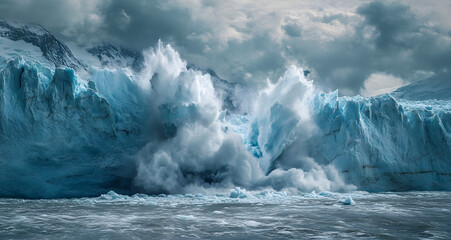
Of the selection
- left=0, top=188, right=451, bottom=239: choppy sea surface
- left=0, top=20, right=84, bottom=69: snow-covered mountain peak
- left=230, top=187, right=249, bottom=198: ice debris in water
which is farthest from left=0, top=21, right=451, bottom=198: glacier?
left=0, top=20, right=84, bottom=69: snow-covered mountain peak

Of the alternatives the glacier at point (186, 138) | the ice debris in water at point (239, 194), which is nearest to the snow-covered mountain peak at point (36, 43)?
the glacier at point (186, 138)

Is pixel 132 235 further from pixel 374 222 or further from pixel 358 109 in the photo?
pixel 358 109

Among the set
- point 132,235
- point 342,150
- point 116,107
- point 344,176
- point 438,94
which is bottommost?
point 132,235

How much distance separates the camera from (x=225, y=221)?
898 cm

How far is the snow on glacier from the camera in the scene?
1529cm

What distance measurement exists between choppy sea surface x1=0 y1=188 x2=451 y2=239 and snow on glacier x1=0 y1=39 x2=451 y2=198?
3564 mm

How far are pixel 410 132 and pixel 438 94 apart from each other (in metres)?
16.9

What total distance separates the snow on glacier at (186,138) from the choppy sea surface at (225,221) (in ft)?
11.7

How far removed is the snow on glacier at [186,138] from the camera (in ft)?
50.2

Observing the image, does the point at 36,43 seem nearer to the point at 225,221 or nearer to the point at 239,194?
the point at 239,194

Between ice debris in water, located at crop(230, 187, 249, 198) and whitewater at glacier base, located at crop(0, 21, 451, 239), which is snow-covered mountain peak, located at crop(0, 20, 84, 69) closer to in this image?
whitewater at glacier base, located at crop(0, 21, 451, 239)

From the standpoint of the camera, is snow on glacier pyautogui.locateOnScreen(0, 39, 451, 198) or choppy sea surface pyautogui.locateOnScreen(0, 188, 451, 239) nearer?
choppy sea surface pyautogui.locateOnScreen(0, 188, 451, 239)

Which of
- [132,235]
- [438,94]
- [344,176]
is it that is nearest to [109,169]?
[132,235]

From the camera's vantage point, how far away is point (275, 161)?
18.6 meters
